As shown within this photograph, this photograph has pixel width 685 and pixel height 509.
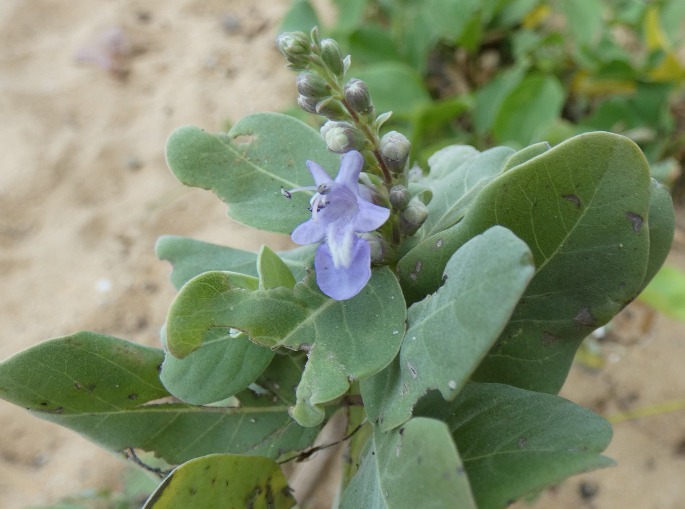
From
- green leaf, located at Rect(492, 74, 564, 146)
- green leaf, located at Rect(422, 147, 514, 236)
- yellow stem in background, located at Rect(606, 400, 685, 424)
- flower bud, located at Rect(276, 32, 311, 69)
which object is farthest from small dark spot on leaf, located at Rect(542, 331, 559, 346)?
green leaf, located at Rect(492, 74, 564, 146)

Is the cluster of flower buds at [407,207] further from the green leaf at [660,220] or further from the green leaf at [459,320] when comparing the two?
the green leaf at [660,220]

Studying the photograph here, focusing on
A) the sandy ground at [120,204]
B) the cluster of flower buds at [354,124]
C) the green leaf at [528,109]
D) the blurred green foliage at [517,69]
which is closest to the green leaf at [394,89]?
the blurred green foliage at [517,69]

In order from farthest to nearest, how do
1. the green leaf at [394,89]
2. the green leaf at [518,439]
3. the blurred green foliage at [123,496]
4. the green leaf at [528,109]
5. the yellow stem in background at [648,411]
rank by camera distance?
the green leaf at [394,89]
the green leaf at [528,109]
the yellow stem in background at [648,411]
the blurred green foliage at [123,496]
the green leaf at [518,439]

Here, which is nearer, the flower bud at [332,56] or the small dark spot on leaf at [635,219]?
the small dark spot on leaf at [635,219]

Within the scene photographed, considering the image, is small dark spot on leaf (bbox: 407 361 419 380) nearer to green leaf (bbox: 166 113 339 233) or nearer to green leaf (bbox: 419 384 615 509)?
green leaf (bbox: 419 384 615 509)

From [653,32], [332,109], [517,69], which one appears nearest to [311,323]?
[332,109]

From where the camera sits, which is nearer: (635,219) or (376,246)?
(635,219)

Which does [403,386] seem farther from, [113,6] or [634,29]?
[113,6]

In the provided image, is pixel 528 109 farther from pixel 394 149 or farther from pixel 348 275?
pixel 348 275
